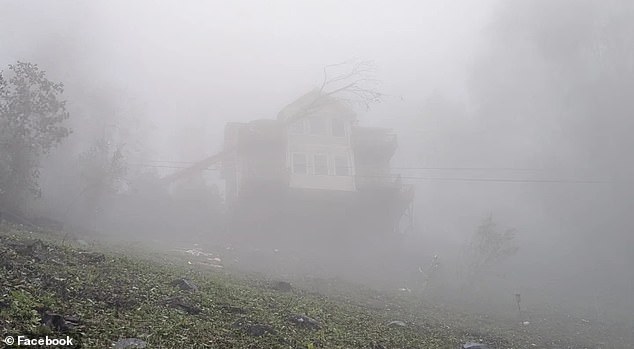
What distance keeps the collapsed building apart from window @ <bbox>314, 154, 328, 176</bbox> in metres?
0.09

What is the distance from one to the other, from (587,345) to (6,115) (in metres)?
28.2

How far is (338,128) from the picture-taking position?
1654 inches

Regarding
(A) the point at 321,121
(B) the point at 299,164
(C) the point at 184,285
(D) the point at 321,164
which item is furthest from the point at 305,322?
(A) the point at 321,121

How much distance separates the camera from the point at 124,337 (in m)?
6.34

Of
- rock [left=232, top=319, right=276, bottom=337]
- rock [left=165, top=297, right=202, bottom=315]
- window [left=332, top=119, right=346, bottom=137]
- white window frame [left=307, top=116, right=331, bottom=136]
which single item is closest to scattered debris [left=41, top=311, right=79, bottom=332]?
rock [left=165, top=297, right=202, bottom=315]

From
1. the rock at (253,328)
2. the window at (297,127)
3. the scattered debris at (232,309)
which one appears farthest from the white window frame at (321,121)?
the rock at (253,328)

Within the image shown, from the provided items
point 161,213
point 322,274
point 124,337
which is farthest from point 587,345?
point 161,213

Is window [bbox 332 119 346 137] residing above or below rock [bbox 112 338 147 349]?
above

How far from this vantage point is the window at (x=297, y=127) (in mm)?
40938

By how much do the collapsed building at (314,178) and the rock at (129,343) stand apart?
104ft

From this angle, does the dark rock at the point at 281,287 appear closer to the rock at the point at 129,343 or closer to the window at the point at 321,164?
the rock at the point at 129,343

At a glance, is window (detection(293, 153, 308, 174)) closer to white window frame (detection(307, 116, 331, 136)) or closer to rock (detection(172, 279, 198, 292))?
white window frame (detection(307, 116, 331, 136))

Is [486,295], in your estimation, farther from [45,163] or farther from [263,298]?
[45,163]

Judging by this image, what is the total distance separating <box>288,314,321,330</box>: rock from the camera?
30.8ft
